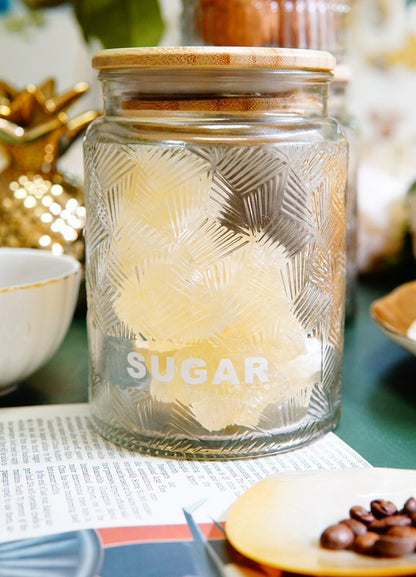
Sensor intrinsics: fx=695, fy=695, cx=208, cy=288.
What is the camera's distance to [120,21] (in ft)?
2.53

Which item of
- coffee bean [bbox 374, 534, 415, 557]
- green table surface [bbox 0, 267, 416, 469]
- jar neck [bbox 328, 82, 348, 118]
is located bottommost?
green table surface [bbox 0, 267, 416, 469]

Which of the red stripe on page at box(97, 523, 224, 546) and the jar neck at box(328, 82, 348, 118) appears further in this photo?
the jar neck at box(328, 82, 348, 118)

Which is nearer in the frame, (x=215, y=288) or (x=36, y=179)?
(x=215, y=288)

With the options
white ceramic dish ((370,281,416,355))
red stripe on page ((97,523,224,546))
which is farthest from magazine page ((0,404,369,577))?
white ceramic dish ((370,281,416,355))

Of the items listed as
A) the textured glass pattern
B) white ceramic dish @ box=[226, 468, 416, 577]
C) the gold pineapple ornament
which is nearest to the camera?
white ceramic dish @ box=[226, 468, 416, 577]

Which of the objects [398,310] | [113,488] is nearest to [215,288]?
[113,488]

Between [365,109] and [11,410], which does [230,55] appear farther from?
[365,109]

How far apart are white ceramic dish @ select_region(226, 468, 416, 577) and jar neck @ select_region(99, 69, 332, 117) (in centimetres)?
22

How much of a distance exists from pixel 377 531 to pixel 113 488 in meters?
0.15

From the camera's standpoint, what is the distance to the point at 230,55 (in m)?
0.39

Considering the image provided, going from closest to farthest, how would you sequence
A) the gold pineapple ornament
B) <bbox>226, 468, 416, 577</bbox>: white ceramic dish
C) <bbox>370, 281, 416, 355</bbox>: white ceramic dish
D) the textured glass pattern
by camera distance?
1. <bbox>226, 468, 416, 577</bbox>: white ceramic dish
2. the textured glass pattern
3. <bbox>370, 281, 416, 355</bbox>: white ceramic dish
4. the gold pineapple ornament

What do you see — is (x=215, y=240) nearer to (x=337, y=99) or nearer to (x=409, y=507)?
(x=409, y=507)

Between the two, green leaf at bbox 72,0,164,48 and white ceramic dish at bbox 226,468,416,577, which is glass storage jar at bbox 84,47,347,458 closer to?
white ceramic dish at bbox 226,468,416,577

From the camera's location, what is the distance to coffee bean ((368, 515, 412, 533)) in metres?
0.34
